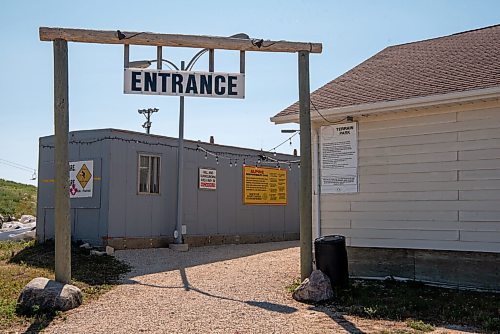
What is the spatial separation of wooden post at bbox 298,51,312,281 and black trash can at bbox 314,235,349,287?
173 mm

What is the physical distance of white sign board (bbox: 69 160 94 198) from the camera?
14.0 meters

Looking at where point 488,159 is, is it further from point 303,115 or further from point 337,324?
point 337,324

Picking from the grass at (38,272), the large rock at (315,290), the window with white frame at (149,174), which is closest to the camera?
the grass at (38,272)

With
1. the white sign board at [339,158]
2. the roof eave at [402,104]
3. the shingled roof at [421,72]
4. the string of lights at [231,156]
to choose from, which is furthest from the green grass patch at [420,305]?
the string of lights at [231,156]

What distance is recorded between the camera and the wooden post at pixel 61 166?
8.32m

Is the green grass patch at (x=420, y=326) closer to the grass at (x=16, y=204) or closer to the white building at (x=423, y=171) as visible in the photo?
the white building at (x=423, y=171)

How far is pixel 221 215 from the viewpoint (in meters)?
16.7

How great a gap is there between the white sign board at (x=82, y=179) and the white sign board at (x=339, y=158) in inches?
246

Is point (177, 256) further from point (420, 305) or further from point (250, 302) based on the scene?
point (420, 305)

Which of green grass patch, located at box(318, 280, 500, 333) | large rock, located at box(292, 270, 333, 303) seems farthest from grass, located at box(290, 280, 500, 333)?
large rock, located at box(292, 270, 333, 303)

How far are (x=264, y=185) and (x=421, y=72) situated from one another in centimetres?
884

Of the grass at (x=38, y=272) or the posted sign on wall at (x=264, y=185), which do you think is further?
the posted sign on wall at (x=264, y=185)

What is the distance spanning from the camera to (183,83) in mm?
9156

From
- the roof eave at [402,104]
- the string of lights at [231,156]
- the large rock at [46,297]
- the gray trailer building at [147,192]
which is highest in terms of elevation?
the roof eave at [402,104]
